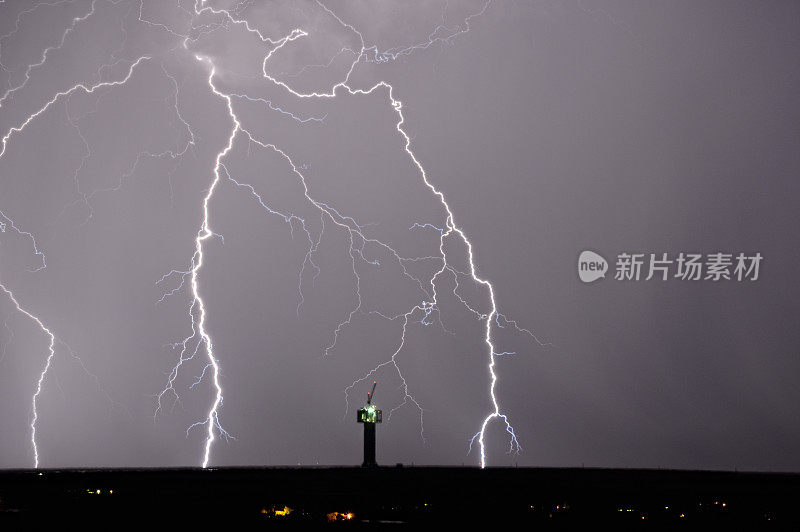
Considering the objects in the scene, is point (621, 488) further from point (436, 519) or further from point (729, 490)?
point (436, 519)

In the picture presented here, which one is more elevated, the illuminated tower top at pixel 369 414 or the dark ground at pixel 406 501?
the illuminated tower top at pixel 369 414

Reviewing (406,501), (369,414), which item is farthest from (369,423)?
(406,501)

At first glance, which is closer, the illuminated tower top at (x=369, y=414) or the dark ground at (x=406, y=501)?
the dark ground at (x=406, y=501)

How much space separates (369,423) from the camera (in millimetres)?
15664

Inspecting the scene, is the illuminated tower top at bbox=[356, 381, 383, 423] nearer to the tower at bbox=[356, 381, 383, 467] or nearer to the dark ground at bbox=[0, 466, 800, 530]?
the tower at bbox=[356, 381, 383, 467]

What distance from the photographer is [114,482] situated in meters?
11.6

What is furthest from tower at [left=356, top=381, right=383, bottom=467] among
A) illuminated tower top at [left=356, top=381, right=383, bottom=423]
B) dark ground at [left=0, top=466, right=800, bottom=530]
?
dark ground at [left=0, top=466, right=800, bottom=530]

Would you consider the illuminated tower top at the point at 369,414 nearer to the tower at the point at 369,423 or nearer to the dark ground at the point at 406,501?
the tower at the point at 369,423

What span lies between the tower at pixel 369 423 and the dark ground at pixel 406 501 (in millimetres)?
3072

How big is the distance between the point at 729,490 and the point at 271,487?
22.5ft

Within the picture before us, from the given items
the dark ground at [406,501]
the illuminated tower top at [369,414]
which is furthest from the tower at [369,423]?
the dark ground at [406,501]

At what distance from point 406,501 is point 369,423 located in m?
5.42

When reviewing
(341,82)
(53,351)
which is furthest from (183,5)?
(53,351)

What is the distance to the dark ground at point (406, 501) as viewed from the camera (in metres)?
9.32
